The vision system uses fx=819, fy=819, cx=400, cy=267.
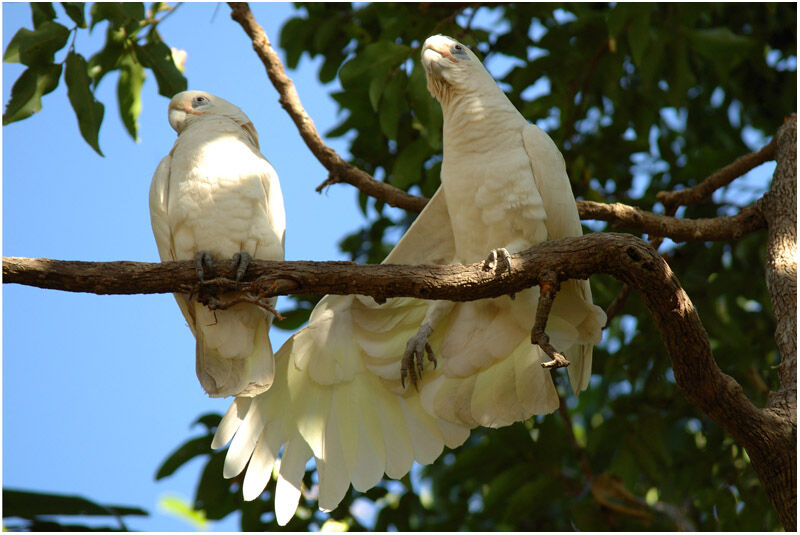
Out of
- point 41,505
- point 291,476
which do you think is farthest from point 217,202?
point 41,505

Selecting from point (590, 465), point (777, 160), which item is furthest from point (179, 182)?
point (590, 465)

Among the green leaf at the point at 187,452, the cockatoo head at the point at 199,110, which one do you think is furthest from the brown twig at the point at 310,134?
the green leaf at the point at 187,452

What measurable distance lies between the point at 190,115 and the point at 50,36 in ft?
2.08

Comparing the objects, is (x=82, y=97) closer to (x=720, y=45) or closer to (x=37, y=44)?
(x=37, y=44)

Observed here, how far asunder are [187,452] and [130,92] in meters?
1.70

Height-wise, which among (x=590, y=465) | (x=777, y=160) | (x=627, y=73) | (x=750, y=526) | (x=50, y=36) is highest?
(x=50, y=36)

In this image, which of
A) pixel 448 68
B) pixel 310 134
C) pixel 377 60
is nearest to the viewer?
pixel 448 68

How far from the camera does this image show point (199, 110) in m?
3.31

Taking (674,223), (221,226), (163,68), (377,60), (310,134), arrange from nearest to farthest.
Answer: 1. (221,226)
2. (674,223)
3. (163,68)
4. (377,60)
5. (310,134)

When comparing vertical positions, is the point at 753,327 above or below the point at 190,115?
below

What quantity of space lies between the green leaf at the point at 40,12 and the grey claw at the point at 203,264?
142cm

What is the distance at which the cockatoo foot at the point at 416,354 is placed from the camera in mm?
3076

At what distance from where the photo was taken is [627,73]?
4.92 meters

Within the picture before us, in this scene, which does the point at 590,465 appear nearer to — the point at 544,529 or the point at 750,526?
the point at 544,529
